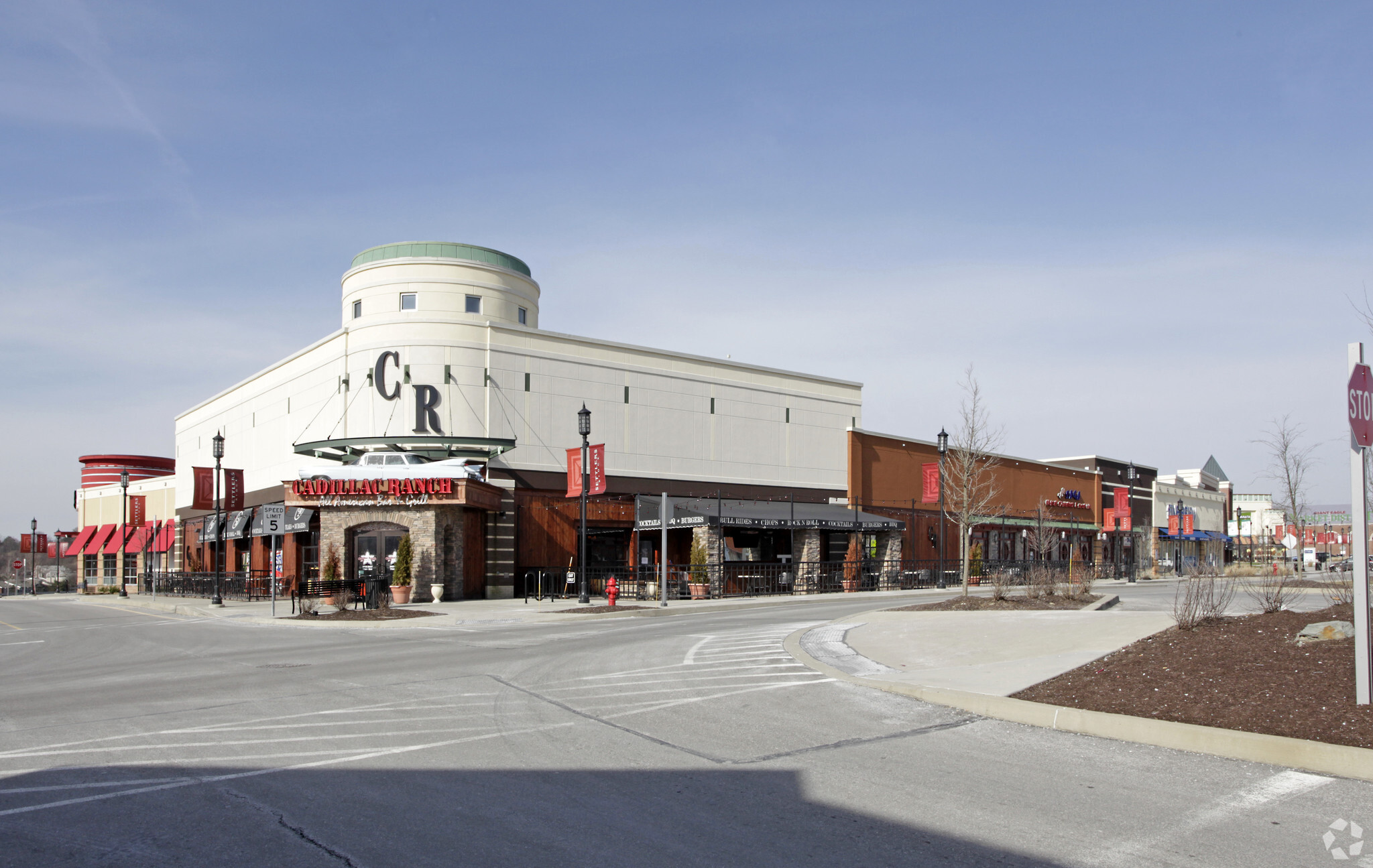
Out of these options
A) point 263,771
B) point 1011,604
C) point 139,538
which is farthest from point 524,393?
point 139,538

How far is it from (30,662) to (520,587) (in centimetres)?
2196

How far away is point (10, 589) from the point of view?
283 ft

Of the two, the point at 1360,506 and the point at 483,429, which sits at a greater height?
the point at 483,429

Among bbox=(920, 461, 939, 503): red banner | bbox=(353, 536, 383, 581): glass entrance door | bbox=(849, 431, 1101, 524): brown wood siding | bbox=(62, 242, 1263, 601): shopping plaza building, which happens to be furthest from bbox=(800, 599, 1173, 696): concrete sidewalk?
bbox=(849, 431, 1101, 524): brown wood siding

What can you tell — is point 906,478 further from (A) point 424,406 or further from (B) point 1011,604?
(B) point 1011,604

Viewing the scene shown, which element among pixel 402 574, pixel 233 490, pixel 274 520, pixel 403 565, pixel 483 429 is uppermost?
pixel 483 429

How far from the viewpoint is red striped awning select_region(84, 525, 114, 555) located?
69000 millimetres

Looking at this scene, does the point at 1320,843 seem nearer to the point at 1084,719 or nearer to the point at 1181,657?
the point at 1084,719

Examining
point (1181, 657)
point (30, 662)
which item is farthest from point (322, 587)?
point (1181, 657)

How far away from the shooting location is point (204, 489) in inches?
1865

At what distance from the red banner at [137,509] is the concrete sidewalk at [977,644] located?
6001cm

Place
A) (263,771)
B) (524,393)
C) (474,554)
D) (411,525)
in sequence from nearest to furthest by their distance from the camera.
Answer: (263,771)
(411,525)
(474,554)
(524,393)

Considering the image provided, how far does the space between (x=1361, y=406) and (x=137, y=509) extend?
71249 mm

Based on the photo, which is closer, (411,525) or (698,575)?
(411,525)
